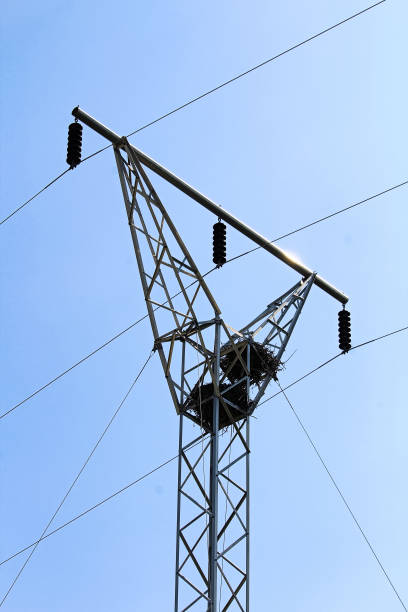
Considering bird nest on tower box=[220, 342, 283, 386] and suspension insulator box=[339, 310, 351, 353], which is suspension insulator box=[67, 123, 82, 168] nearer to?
bird nest on tower box=[220, 342, 283, 386]

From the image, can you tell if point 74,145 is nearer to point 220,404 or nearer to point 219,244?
point 219,244

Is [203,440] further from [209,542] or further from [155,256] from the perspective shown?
[155,256]

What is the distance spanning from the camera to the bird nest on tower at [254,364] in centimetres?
2208

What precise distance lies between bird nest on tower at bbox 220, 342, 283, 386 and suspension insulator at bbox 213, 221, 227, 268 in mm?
1639

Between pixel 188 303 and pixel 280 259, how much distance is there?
330 cm

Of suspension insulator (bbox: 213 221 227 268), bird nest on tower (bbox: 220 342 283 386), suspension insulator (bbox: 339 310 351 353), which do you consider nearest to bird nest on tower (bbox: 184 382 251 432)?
bird nest on tower (bbox: 220 342 283 386)

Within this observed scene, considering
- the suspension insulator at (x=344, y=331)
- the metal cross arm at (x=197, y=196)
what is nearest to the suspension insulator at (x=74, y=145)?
the metal cross arm at (x=197, y=196)

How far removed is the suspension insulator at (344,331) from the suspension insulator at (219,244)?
4.82m

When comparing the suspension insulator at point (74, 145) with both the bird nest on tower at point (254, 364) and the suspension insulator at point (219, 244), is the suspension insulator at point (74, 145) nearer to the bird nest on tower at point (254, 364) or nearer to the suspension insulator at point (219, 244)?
the suspension insulator at point (219, 244)

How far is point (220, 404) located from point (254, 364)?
134cm

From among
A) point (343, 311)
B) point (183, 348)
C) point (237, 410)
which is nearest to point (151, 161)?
point (183, 348)

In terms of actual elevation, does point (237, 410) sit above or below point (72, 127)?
below

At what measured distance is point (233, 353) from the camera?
22109 mm

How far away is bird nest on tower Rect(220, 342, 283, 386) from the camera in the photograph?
2208 cm
